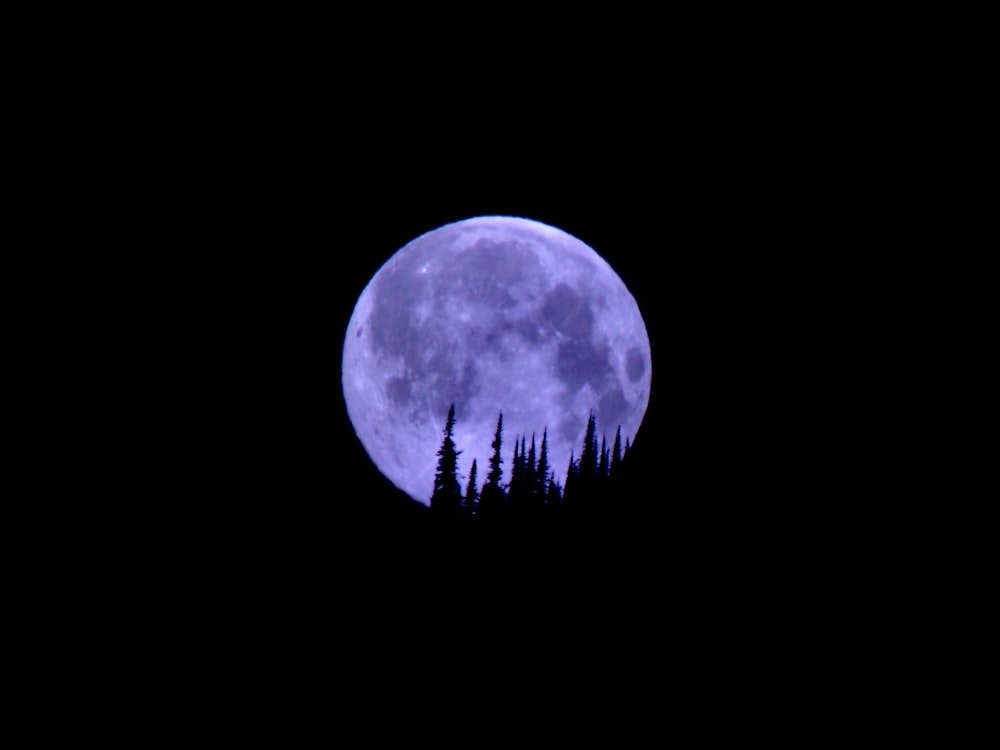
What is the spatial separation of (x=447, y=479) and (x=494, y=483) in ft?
3.97

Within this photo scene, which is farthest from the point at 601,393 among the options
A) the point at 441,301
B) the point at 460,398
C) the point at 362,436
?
the point at 362,436

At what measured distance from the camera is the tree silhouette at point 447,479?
47.2 ft

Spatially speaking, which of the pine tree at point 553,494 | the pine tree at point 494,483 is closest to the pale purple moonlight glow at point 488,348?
the pine tree at point 494,483

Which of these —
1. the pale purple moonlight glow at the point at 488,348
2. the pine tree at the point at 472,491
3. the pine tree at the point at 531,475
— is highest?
the pale purple moonlight glow at the point at 488,348

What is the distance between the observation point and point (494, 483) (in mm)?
14711

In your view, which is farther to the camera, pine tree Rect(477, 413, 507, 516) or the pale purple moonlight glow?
pine tree Rect(477, 413, 507, 516)

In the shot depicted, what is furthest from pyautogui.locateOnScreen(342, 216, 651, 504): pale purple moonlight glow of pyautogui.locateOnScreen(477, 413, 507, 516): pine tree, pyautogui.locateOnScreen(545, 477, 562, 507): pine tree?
pyautogui.locateOnScreen(545, 477, 562, 507): pine tree

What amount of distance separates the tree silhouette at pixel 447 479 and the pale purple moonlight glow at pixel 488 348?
7.9 inches

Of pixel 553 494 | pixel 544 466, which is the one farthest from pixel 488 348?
pixel 553 494

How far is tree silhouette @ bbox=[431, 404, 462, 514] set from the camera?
14.4 m

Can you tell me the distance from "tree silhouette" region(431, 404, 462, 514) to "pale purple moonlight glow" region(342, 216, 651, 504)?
0.66ft

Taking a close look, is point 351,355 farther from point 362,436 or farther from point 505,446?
point 505,446

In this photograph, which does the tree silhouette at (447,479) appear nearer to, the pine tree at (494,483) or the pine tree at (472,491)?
the pine tree at (472,491)

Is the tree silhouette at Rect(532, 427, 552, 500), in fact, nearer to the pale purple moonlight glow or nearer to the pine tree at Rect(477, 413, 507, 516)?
the pale purple moonlight glow
